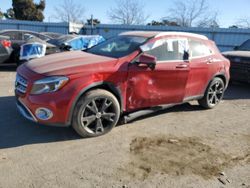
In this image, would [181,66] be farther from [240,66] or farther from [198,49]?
[240,66]

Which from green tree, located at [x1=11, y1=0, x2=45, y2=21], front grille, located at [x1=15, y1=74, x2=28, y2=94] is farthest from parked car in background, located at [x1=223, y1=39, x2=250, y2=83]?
green tree, located at [x1=11, y1=0, x2=45, y2=21]

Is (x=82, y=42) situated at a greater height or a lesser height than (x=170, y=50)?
lesser

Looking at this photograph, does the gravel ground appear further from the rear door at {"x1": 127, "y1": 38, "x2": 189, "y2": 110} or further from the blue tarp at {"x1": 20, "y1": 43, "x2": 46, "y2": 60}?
the blue tarp at {"x1": 20, "y1": 43, "x2": 46, "y2": 60}

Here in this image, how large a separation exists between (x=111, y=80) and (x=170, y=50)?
4.78 ft

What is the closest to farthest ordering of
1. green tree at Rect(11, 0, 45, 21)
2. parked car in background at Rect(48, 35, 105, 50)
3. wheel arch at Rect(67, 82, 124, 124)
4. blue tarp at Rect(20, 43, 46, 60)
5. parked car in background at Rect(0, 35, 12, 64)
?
wheel arch at Rect(67, 82, 124, 124) → parked car in background at Rect(0, 35, 12, 64) → blue tarp at Rect(20, 43, 46, 60) → parked car in background at Rect(48, 35, 105, 50) → green tree at Rect(11, 0, 45, 21)

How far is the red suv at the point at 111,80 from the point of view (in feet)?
14.1

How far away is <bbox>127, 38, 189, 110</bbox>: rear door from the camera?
194 inches

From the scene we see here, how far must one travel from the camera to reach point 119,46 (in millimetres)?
5441

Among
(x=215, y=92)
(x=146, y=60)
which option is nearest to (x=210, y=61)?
(x=215, y=92)

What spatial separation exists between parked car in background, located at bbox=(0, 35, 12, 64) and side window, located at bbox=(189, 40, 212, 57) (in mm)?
6682

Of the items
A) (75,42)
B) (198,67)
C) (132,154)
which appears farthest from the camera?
(75,42)

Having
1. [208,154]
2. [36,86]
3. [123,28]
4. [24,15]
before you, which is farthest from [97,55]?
[24,15]

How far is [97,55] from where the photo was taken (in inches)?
205

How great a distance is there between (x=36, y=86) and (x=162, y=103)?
2.33 metres
